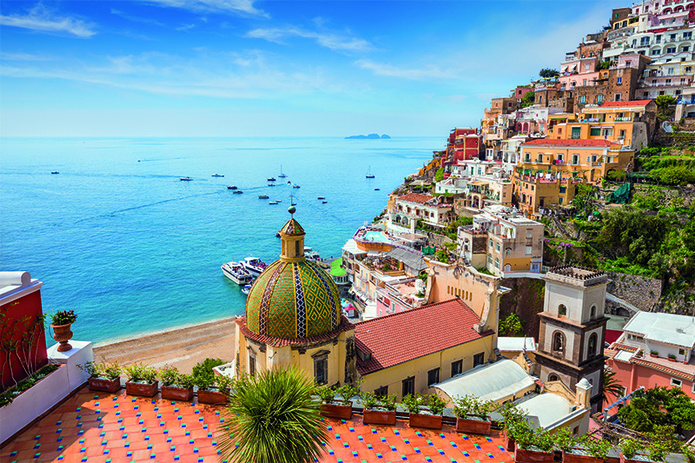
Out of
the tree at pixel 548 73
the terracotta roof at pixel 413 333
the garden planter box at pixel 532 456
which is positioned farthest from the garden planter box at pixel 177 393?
the tree at pixel 548 73

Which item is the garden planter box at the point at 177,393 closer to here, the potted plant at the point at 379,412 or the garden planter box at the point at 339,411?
the garden planter box at the point at 339,411

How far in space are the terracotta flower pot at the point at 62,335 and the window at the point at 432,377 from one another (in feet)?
43.9

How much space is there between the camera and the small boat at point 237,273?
187 feet

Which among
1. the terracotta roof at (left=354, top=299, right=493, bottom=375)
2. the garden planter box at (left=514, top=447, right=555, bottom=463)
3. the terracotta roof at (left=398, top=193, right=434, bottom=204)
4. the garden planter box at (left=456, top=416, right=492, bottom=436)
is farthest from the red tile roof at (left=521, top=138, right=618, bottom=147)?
the garden planter box at (left=514, top=447, right=555, bottom=463)

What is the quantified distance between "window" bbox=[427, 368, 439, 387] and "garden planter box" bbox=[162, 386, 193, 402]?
10.4 metres

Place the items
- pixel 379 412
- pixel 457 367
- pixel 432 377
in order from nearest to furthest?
pixel 379 412, pixel 432 377, pixel 457 367

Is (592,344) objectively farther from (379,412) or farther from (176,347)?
(176,347)

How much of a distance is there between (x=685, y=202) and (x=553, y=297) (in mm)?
28269

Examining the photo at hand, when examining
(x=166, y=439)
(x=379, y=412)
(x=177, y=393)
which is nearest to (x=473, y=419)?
(x=379, y=412)

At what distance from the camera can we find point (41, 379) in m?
11.2

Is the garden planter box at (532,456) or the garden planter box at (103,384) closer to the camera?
the garden planter box at (532,456)

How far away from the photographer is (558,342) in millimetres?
24062

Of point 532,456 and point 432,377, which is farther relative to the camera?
point 432,377

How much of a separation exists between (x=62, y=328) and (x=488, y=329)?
1701 cm
